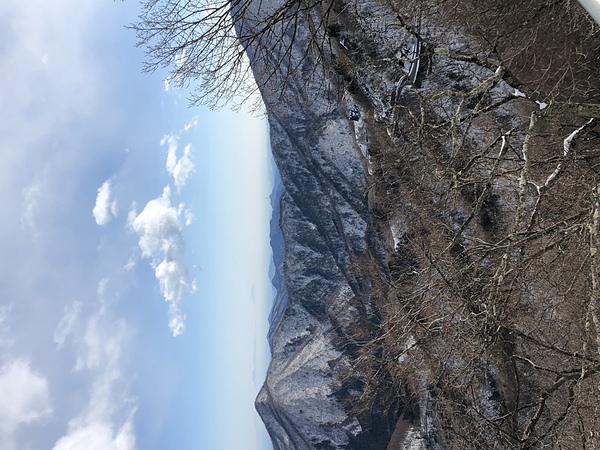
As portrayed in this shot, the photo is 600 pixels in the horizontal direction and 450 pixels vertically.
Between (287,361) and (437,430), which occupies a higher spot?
(287,361)

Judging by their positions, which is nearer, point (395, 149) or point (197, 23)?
point (197, 23)

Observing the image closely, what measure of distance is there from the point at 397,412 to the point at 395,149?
31.5ft

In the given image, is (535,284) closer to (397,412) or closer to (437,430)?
(437,430)

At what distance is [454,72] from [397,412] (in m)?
11.6

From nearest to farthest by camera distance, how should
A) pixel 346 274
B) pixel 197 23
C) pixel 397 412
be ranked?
pixel 197 23 < pixel 397 412 < pixel 346 274

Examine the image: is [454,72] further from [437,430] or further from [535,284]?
[437,430]

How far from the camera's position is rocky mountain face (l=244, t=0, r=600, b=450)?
596 centimetres

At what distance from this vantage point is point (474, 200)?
29.2 ft

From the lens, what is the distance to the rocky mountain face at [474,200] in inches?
235

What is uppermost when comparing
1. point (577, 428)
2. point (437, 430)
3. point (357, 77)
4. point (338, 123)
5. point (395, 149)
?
point (338, 123)

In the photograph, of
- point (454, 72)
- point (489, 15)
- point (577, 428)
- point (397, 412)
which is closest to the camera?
point (577, 428)

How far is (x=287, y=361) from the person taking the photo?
2538 centimetres

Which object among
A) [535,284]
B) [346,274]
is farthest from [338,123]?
[535,284]

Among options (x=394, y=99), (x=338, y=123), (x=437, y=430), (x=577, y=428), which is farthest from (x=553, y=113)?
(x=338, y=123)
